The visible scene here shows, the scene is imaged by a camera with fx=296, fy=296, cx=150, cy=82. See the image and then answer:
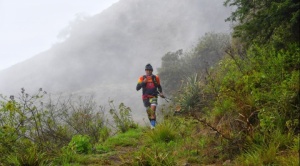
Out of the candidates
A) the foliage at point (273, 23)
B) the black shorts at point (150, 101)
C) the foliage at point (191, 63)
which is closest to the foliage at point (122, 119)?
the black shorts at point (150, 101)

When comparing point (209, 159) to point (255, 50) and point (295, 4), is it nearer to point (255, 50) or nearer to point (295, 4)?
point (255, 50)

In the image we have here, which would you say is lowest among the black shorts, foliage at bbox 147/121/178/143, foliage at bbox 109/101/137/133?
foliage at bbox 147/121/178/143

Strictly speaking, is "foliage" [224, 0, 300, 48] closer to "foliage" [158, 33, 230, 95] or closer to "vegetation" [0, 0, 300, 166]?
"vegetation" [0, 0, 300, 166]

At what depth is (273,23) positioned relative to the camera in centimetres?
487

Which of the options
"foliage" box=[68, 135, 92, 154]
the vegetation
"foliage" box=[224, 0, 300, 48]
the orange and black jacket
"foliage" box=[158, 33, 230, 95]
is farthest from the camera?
"foliage" box=[158, 33, 230, 95]

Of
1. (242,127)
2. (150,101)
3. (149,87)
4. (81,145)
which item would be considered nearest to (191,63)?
(149,87)

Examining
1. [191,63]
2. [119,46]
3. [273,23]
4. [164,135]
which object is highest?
[119,46]

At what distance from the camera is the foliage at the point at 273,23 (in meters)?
4.64

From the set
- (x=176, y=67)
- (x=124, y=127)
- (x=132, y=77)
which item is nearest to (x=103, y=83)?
(x=132, y=77)

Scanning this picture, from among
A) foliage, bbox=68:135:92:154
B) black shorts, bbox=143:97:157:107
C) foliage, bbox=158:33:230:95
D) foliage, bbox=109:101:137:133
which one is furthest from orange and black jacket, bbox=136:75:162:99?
foliage, bbox=158:33:230:95

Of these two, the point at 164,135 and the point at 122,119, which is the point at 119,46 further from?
the point at 164,135

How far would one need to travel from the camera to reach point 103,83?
7681 cm

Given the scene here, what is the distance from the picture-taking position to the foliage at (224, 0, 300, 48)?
4.64m

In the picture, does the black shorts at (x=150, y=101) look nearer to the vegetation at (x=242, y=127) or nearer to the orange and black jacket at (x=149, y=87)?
the orange and black jacket at (x=149, y=87)
